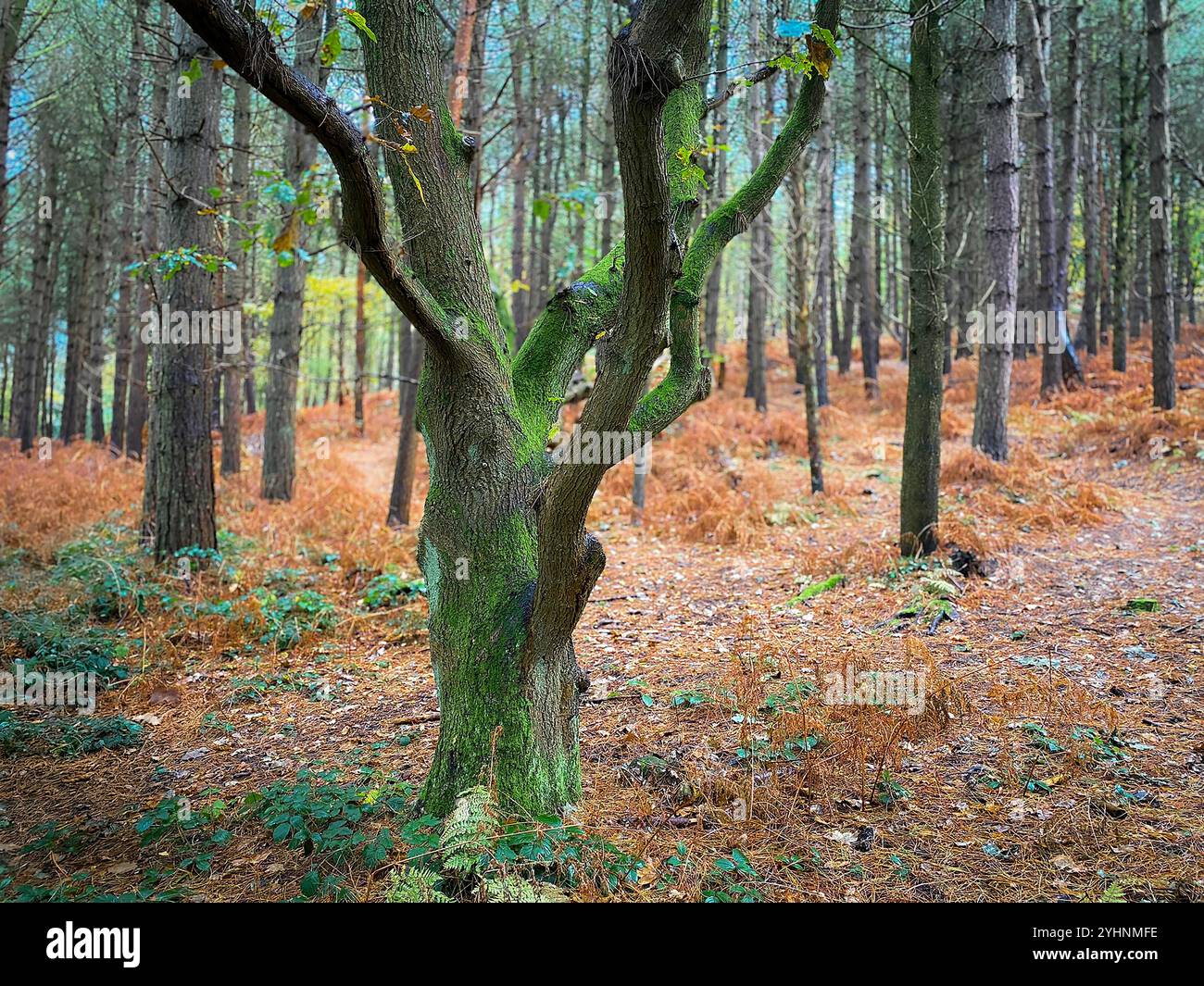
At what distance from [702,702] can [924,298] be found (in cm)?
467

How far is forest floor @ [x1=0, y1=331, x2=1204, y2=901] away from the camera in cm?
334

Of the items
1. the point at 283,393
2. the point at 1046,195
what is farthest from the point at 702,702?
the point at 1046,195

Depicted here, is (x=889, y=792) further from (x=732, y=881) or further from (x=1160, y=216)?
(x=1160, y=216)

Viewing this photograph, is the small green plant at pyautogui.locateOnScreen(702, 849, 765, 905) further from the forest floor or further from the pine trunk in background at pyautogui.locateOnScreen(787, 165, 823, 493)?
the pine trunk in background at pyautogui.locateOnScreen(787, 165, 823, 493)

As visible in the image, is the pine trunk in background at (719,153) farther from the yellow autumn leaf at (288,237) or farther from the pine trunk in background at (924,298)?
the yellow autumn leaf at (288,237)

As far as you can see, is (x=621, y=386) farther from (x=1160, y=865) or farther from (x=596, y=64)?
(x=596, y=64)

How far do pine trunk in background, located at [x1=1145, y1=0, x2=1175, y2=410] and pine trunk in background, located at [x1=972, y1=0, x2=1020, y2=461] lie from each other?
301 centimetres

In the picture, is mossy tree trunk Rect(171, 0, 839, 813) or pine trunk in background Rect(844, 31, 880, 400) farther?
pine trunk in background Rect(844, 31, 880, 400)

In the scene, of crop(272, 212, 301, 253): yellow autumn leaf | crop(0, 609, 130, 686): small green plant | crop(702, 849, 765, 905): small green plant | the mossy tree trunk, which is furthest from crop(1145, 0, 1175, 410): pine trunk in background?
crop(0, 609, 130, 686): small green plant

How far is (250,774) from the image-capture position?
4453 millimetres

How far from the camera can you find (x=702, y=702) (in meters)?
5.05

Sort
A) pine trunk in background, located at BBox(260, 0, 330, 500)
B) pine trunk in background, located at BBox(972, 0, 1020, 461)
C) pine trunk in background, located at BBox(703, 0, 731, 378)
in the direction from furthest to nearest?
1. pine trunk in background, located at BBox(260, 0, 330, 500)
2. pine trunk in background, located at BBox(972, 0, 1020, 461)
3. pine trunk in background, located at BBox(703, 0, 731, 378)
